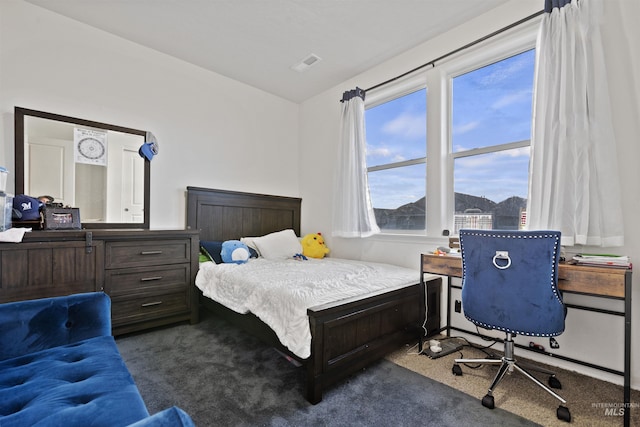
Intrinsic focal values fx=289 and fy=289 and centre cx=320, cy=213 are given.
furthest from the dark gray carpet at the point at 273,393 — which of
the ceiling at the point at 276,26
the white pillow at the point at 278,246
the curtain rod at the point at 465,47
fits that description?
the ceiling at the point at 276,26

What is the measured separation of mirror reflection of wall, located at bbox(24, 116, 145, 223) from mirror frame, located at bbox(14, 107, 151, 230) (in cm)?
3

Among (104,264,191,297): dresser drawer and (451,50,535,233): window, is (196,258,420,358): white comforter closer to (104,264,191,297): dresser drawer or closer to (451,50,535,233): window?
(104,264,191,297): dresser drawer

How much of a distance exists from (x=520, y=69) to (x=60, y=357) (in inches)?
133

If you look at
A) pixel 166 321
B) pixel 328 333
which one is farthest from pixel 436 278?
pixel 166 321

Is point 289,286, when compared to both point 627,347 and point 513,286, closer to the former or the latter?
point 513,286

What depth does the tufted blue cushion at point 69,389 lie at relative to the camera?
0.80m

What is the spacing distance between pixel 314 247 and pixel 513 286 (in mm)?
2227

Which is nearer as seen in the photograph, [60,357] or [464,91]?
[60,357]

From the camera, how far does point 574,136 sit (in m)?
1.84

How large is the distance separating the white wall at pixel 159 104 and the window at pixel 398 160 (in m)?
1.30

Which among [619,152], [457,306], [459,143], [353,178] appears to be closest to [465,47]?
[459,143]

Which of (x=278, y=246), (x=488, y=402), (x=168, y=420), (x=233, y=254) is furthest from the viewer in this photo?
(x=278, y=246)

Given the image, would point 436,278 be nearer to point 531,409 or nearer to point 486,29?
point 531,409

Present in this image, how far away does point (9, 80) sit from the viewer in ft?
7.49
